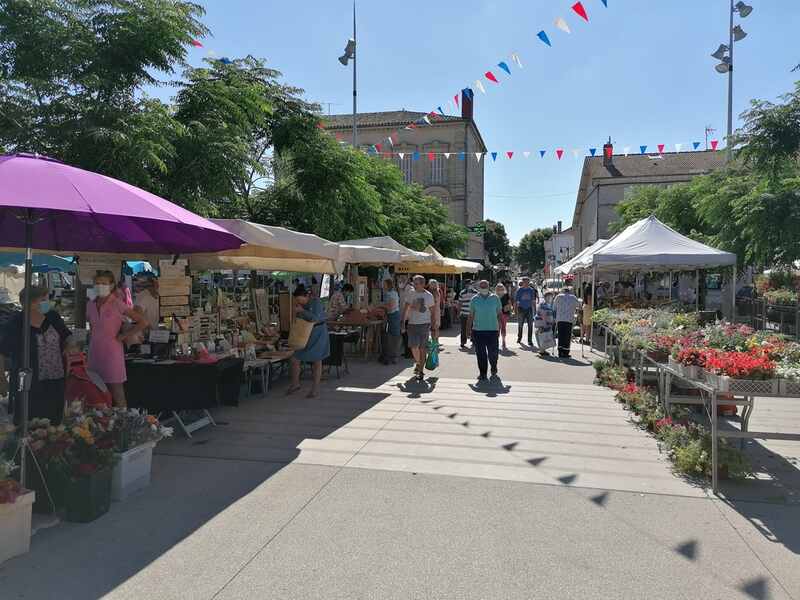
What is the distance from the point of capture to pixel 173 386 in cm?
621

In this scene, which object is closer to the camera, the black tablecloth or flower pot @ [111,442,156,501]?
flower pot @ [111,442,156,501]

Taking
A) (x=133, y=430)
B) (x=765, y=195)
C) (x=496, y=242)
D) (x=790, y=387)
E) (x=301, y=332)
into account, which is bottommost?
(x=133, y=430)

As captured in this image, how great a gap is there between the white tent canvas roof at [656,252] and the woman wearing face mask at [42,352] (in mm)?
9499

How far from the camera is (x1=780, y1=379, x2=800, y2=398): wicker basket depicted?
15.0 feet

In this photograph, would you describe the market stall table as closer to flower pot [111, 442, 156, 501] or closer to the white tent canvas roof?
flower pot [111, 442, 156, 501]

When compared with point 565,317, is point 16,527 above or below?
below

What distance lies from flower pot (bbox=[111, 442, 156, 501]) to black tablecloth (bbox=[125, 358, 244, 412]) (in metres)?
1.41

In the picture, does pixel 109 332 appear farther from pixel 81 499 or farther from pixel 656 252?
pixel 656 252

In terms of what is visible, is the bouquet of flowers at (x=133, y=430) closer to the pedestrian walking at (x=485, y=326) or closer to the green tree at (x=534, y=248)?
the pedestrian walking at (x=485, y=326)

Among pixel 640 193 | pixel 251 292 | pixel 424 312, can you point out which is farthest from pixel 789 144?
pixel 640 193

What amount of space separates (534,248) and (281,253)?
97.4 meters

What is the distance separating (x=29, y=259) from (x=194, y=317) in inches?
151

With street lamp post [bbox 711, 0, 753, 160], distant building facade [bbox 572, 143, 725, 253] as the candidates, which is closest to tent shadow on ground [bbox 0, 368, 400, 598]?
street lamp post [bbox 711, 0, 753, 160]

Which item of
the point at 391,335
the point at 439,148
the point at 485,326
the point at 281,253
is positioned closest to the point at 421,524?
the point at 281,253
